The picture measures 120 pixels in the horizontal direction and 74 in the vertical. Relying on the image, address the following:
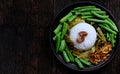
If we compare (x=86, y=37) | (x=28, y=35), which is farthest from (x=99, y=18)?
(x=28, y=35)

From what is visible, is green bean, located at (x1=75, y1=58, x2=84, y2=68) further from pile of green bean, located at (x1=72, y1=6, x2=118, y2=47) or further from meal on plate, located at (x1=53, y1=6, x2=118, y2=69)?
pile of green bean, located at (x1=72, y1=6, x2=118, y2=47)

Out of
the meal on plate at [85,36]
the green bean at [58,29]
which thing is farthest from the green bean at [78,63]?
the green bean at [58,29]

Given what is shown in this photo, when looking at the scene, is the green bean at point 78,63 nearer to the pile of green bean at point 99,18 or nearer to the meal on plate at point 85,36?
the meal on plate at point 85,36

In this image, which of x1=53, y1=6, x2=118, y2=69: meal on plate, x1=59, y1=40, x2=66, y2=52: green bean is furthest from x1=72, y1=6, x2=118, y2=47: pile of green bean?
x1=59, y1=40, x2=66, y2=52: green bean

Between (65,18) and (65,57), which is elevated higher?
(65,18)

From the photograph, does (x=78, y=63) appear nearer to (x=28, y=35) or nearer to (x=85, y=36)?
(x=85, y=36)

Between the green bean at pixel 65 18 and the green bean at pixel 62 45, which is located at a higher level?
the green bean at pixel 65 18

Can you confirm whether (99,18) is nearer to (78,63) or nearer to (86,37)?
(86,37)
